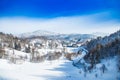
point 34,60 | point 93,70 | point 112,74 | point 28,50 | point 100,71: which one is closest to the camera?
point 112,74

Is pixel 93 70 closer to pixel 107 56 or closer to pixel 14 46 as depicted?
pixel 107 56

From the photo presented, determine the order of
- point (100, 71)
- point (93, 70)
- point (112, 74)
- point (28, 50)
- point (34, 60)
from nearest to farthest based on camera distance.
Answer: point (112, 74) < point (100, 71) < point (93, 70) < point (34, 60) < point (28, 50)

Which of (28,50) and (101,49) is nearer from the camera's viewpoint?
(101,49)

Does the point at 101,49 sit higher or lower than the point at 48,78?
higher

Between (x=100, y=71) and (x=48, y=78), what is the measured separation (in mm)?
18069

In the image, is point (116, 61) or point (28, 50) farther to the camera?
point (28, 50)

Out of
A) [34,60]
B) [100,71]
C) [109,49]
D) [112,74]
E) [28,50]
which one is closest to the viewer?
[112,74]

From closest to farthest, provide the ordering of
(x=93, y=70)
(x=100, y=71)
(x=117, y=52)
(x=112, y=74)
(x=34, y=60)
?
(x=112, y=74)
(x=100, y=71)
(x=93, y=70)
(x=117, y=52)
(x=34, y=60)

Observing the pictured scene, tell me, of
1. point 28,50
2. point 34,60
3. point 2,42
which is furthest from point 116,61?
point 2,42

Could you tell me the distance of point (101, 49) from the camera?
4161 inches

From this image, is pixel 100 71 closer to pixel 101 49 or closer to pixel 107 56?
pixel 107 56

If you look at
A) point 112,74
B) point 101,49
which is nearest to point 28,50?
point 101,49

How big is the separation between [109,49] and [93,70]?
18660 mm

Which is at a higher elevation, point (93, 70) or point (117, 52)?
point (117, 52)
